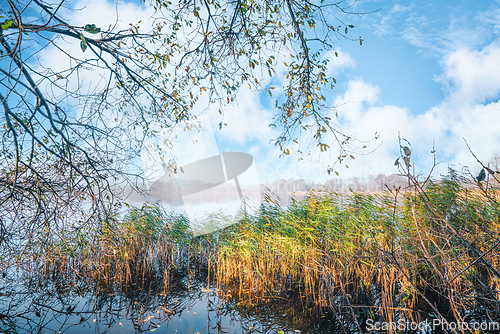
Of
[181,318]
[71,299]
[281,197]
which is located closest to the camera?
[181,318]

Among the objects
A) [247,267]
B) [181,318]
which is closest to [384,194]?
[247,267]

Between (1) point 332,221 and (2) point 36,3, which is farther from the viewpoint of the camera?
(1) point 332,221

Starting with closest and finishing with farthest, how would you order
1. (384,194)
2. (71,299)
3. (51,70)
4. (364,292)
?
(51,70), (364,292), (71,299), (384,194)

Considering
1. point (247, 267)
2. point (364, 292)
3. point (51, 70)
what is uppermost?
point (51, 70)

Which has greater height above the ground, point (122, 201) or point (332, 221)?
point (122, 201)

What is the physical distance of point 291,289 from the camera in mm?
4809

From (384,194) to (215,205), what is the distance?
14.0 ft

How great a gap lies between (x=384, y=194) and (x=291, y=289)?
2889 millimetres

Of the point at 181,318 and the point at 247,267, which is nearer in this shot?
the point at 181,318

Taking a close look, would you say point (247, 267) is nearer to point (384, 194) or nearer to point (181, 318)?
point (181, 318)

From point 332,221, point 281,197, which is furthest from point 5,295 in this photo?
point 332,221

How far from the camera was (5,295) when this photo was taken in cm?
503

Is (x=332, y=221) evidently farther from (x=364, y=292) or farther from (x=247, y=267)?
(x=247, y=267)

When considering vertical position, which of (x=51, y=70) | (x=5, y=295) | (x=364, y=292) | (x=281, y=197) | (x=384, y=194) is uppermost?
(x=51, y=70)
